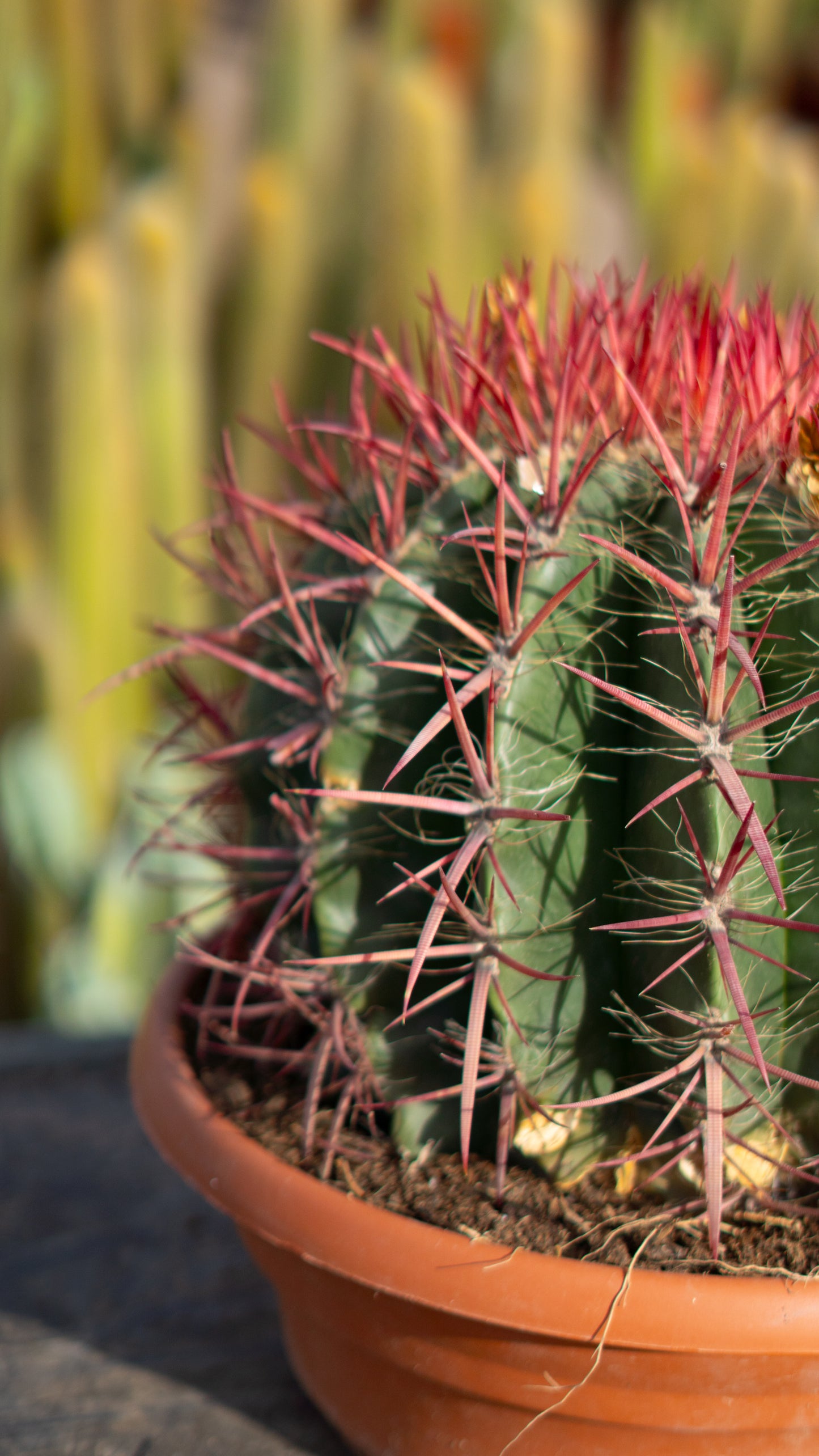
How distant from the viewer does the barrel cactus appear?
1.30ft

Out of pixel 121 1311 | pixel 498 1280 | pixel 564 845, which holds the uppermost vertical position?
pixel 564 845

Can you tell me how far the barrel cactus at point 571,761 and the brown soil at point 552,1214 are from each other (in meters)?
0.01

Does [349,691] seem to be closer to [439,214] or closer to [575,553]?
[575,553]

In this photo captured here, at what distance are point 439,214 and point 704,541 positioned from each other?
1282 millimetres

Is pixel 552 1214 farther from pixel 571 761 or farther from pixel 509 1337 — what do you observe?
pixel 571 761

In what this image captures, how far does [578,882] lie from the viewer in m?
0.42

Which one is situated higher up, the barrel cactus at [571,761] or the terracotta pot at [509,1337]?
the barrel cactus at [571,761]

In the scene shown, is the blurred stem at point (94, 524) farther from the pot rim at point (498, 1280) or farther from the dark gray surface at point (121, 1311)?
the pot rim at point (498, 1280)

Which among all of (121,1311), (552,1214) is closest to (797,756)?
(552,1214)

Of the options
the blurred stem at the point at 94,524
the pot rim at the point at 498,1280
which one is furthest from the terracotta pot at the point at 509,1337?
the blurred stem at the point at 94,524

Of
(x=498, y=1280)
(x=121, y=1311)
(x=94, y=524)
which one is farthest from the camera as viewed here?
(x=94, y=524)

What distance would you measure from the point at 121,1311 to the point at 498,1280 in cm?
30

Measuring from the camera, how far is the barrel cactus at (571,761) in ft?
1.30

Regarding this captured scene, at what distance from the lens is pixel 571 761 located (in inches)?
16.4
